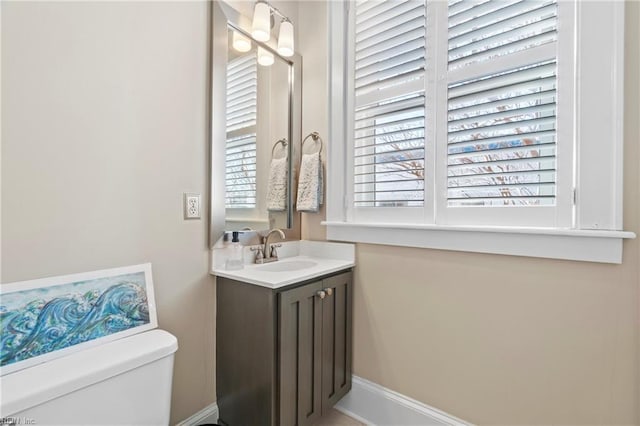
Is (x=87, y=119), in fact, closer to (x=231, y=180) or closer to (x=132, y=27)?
(x=132, y=27)

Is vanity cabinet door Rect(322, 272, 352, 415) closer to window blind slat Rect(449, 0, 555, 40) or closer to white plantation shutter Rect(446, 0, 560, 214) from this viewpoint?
white plantation shutter Rect(446, 0, 560, 214)

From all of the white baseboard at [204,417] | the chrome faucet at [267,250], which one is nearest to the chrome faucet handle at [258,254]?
the chrome faucet at [267,250]

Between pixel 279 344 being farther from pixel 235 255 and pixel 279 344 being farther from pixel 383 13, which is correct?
pixel 383 13

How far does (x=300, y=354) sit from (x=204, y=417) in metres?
0.60

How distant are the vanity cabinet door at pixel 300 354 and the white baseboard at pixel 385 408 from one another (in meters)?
0.34

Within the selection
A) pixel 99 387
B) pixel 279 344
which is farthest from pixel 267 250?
pixel 99 387

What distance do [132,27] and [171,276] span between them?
3.37 feet

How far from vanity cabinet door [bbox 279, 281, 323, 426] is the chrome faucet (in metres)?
0.39

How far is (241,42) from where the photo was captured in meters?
1.59

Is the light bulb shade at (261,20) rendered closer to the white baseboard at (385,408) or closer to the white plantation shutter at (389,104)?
the white plantation shutter at (389,104)

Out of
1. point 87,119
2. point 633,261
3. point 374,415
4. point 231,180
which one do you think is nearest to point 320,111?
point 231,180

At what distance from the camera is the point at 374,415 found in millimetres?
1603

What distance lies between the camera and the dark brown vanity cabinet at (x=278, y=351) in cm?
123

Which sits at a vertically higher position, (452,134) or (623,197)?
(452,134)
